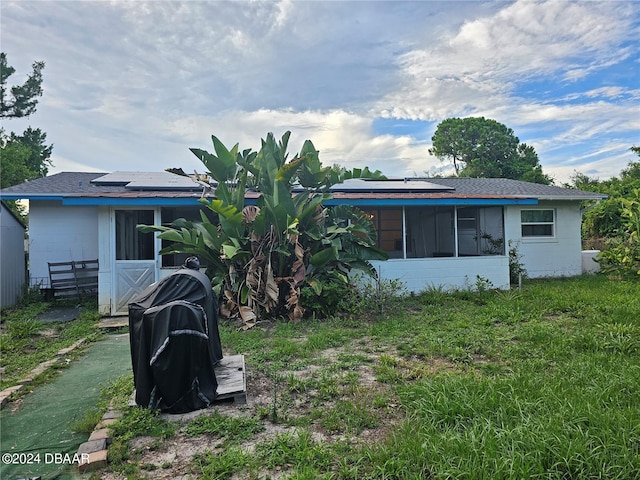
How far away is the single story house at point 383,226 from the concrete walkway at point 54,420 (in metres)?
3.65

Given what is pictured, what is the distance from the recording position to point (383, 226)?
13.5 meters

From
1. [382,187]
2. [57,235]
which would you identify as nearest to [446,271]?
[382,187]

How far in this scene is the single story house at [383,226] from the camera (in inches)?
328

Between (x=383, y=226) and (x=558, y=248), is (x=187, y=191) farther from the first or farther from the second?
(x=558, y=248)

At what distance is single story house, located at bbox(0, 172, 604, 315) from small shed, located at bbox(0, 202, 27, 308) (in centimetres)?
51

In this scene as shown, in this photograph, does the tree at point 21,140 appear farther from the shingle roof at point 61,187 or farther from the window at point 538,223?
the window at point 538,223

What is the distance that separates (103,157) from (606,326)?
15.7m

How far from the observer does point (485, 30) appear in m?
9.14

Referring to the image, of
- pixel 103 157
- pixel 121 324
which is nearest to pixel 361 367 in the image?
pixel 121 324

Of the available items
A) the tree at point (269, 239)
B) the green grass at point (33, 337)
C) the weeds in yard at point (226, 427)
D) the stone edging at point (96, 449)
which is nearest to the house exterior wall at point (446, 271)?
the tree at point (269, 239)

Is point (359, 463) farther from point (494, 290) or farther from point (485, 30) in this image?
point (485, 30)

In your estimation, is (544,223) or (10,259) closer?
(10,259)

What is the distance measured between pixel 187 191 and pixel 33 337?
4377 millimetres

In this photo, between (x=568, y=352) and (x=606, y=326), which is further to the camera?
(x=606, y=326)
